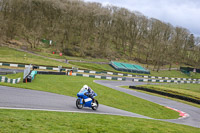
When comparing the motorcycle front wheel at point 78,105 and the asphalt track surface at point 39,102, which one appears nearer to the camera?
the asphalt track surface at point 39,102

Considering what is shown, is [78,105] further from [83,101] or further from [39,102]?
[39,102]

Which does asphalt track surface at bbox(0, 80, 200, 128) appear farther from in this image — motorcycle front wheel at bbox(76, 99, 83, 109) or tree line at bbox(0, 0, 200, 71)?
tree line at bbox(0, 0, 200, 71)

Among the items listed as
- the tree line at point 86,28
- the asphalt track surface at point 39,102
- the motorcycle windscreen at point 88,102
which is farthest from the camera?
the tree line at point 86,28

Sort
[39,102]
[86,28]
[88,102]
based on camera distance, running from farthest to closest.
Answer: [86,28] → [88,102] → [39,102]

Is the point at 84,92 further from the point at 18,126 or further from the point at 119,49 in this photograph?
the point at 119,49

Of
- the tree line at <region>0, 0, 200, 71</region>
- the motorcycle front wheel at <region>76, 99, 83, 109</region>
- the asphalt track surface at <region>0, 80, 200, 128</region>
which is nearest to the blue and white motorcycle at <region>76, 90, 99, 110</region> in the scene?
the motorcycle front wheel at <region>76, 99, 83, 109</region>

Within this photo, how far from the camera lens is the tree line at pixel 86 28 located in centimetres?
7950

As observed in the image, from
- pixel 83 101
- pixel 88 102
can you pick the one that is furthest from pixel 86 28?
pixel 83 101

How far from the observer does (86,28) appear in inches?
3324

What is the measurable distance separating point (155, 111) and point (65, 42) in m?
68.5

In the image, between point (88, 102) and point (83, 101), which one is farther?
point (88, 102)

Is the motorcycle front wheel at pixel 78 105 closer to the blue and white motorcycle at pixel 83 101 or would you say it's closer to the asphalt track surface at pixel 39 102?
the blue and white motorcycle at pixel 83 101

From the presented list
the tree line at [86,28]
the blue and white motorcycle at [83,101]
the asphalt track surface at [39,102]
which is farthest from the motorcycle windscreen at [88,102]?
the tree line at [86,28]

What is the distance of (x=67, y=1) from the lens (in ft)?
312
